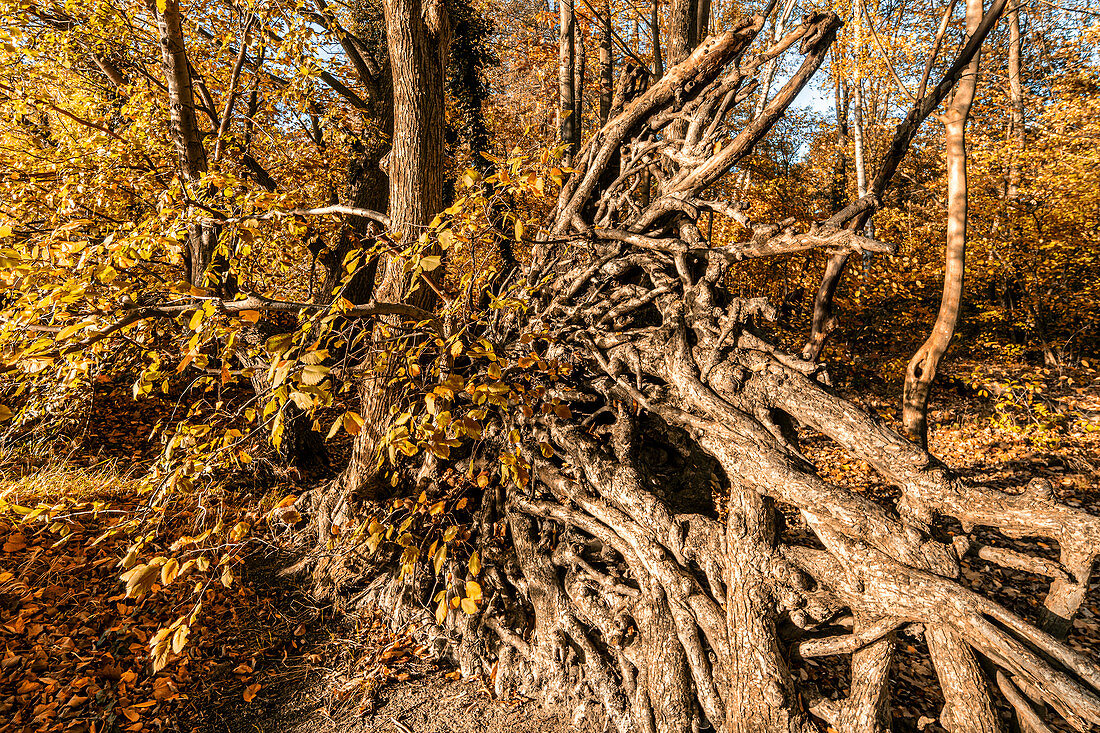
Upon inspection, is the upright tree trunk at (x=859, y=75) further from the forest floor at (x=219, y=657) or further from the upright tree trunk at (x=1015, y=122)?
the forest floor at (x=219, y=657)

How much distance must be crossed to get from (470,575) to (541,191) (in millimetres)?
2705

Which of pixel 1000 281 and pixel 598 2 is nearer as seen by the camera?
pixel 1000 281

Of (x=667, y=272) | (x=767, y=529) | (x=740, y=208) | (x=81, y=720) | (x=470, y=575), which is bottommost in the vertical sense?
(x=81, y=720)

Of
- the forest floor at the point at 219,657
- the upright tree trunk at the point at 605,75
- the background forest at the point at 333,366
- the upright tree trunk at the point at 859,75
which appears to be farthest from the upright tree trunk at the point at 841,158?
the forest floor at the point at 219,657

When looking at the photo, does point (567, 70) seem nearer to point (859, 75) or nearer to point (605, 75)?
point (605, 75)

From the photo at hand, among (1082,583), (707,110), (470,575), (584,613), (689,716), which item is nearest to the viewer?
(1082,583)

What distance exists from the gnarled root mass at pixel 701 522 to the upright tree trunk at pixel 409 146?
2.75 ft

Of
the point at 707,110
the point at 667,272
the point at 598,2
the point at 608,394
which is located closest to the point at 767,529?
the point at 608,394

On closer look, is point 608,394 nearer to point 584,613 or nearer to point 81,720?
point 584,613

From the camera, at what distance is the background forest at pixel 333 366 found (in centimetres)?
275

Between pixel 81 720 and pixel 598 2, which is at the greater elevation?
pixel 598 2

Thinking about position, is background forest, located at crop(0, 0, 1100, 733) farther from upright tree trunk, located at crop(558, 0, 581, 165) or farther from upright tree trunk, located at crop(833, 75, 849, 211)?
upright tree trunk, located at crop(833, 75, 849, 211)

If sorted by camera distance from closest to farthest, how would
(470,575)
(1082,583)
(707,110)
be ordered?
(1082,583) → (470,575) → (707,110)

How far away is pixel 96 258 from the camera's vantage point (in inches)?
118
